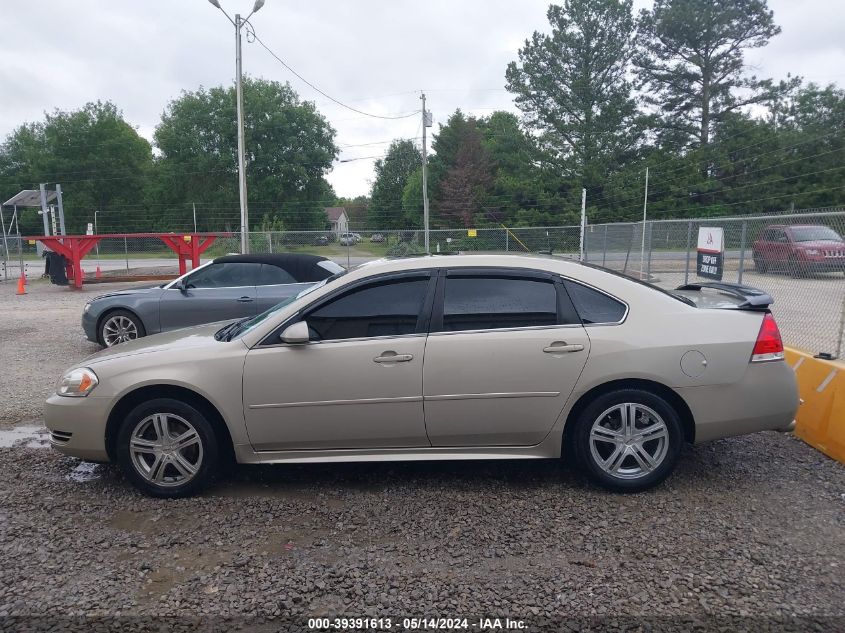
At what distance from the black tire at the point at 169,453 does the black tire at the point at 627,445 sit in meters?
2.37

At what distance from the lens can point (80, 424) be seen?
4250mm

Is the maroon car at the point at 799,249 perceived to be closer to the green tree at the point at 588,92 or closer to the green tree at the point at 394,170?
the green tree at the point at 588,92

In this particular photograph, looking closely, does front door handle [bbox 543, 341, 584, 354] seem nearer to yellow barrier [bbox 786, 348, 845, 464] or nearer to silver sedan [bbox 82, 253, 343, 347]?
yellow barrier [bbox 786, 348, 845, 464]

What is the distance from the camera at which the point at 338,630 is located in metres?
2.82

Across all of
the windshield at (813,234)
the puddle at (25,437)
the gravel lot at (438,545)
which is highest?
the windshield at (813,234)

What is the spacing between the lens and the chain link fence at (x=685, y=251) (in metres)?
7.99

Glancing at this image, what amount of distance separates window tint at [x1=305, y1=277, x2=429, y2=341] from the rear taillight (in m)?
2.16

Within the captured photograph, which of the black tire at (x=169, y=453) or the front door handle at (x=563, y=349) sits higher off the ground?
the front door handle at (x=563, y=349)

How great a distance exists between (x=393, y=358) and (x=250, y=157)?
189 ft

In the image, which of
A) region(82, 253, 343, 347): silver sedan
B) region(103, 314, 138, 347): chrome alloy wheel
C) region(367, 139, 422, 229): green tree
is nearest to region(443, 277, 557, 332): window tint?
region(82, 253, 343, 347): silver sedan

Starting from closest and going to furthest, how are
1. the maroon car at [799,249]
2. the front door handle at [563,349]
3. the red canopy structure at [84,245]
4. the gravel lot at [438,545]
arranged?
the gravel lot at [438,545] < the front door handle at [563,349] < the maroon car at [799,249] < the red canopy structure at [84,245]

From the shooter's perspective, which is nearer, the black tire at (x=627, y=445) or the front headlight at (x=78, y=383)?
the black tire at (x=627, y=445)

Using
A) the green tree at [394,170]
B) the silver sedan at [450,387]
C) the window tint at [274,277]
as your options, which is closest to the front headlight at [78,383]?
the silver sedan at [450,387]

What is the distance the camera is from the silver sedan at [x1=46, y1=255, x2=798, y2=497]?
4.10 meters
